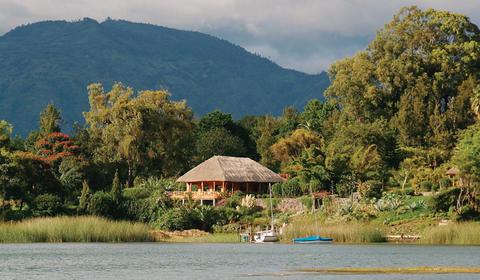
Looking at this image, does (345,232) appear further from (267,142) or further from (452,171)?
(267,142)

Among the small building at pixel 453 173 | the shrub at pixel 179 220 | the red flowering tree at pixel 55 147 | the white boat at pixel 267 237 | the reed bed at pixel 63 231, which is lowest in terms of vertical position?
the white boat at pixel 267 237

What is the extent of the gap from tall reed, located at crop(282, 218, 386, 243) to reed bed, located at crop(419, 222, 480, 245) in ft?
10.0

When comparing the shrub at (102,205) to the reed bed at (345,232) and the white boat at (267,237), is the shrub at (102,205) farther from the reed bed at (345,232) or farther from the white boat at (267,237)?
the reed bed at (345,232)

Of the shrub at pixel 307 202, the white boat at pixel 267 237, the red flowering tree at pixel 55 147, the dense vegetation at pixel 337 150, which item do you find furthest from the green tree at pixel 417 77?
the red flowering tree at pixel 55 147

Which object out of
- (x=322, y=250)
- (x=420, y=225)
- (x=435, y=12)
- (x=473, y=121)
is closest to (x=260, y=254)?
(x=322, y=250)

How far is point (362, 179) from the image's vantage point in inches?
2734

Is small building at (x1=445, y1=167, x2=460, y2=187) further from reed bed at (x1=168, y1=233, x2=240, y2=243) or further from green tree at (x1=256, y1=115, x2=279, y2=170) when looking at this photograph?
green tree at (x1=256, y1=115, x2=279, y2=170)

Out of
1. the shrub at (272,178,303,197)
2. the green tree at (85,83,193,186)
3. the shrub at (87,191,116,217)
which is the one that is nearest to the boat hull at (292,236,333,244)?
the shrub at (272,178,303,197)

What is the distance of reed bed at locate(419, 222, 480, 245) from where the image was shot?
168ft

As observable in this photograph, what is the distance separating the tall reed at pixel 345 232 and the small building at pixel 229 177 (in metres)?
17.2

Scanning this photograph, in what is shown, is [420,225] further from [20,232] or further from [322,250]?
[20,232]

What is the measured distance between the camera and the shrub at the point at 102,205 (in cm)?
6669

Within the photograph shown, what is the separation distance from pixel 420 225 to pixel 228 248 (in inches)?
524

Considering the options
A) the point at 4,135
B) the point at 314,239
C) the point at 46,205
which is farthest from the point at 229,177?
the point at 314,239
